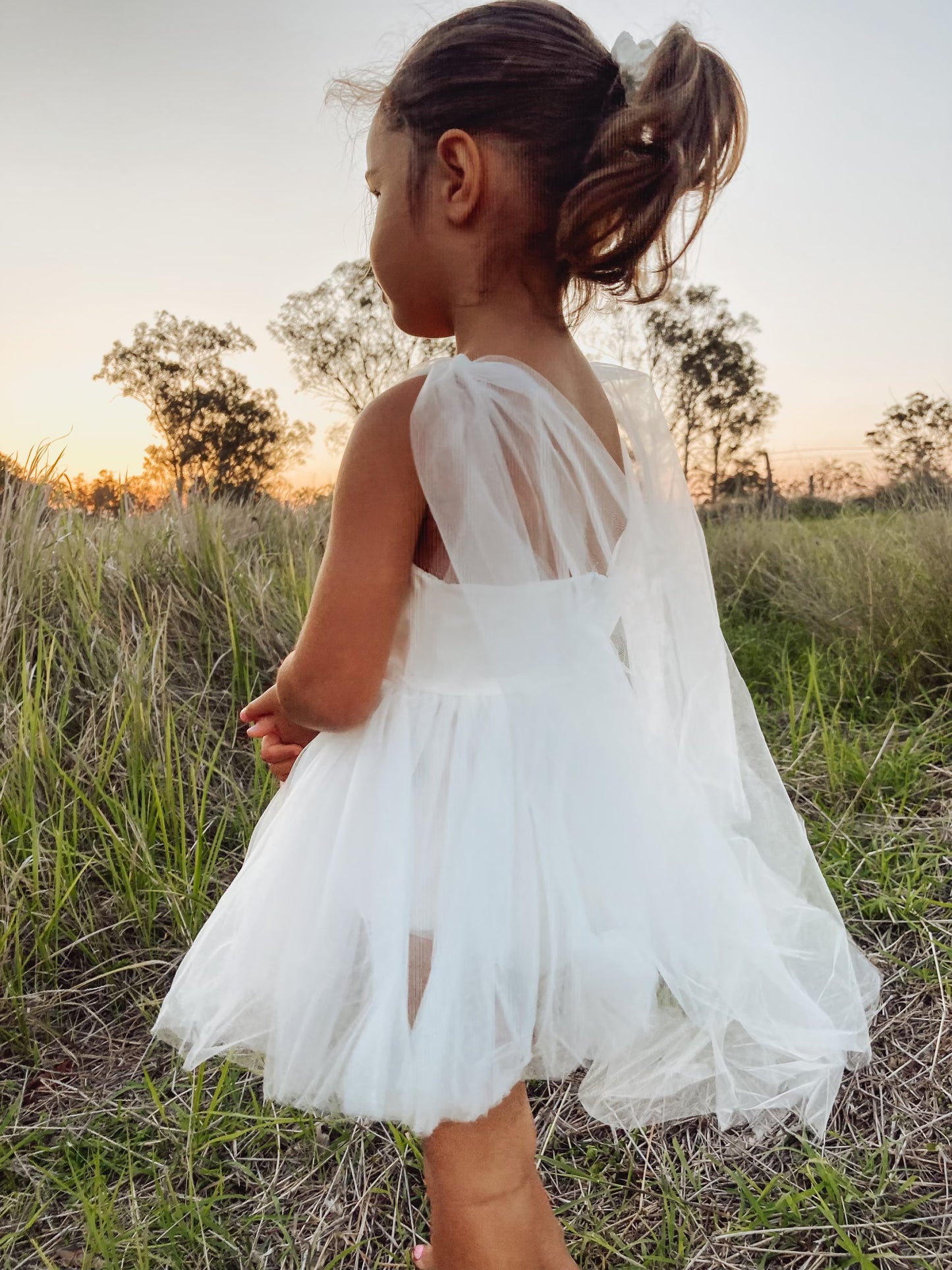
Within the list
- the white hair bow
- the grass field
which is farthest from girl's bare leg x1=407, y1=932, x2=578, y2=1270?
the white hair bow

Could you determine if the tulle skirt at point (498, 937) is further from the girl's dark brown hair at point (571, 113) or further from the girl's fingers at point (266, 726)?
the girl's dark brown hair at point (571, 113)

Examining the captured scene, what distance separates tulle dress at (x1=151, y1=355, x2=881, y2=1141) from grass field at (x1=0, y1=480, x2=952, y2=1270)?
369 mm

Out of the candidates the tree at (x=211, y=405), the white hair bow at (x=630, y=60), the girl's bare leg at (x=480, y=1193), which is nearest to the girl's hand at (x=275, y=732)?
the girl's bare leg at (x=480, y=1193)

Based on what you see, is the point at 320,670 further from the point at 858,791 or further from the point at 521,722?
the point at 858,791

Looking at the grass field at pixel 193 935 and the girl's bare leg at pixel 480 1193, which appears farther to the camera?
the grass field at pixel 193 935

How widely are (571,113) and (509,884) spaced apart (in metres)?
0.78

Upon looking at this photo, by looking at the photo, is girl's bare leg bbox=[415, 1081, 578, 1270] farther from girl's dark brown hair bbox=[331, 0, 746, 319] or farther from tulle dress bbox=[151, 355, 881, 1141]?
girl's dark brown hair bbox=[331, 0, 746, 319]

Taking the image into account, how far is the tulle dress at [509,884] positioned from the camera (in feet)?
2.59

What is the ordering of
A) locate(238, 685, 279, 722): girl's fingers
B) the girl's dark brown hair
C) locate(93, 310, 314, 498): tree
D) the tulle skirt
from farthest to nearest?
locate(93, 310, 314, 498): tree < locate(238, 685, 279, 722): girl's fingers < the girl's dark brown hair < the tulle skirt

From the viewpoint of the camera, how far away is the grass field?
1.21 m

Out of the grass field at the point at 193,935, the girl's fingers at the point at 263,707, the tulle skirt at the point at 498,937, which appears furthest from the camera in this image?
the grass field at the point at 193,935

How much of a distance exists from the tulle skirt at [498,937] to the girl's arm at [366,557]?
7 cm

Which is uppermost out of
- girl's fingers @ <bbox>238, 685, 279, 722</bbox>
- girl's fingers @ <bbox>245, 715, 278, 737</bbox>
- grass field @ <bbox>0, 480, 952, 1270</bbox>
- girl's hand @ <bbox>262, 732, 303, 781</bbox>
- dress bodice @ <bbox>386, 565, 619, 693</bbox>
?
dress bodice @ <bbox>386, 565, 619, 693</bbox>

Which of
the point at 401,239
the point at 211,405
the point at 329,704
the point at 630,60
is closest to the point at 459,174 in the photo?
the point at 401,239
